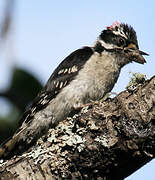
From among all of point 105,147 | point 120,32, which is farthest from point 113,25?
point 105,147

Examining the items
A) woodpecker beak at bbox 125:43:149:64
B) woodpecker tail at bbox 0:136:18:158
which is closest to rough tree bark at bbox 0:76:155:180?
woodpecker tail at bbox 0:136:18:158

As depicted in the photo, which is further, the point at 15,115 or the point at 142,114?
the point at 15,115

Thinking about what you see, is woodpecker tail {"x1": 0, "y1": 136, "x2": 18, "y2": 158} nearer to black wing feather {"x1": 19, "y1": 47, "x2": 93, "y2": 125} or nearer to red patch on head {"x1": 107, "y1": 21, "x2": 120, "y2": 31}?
black wing feather {"x1": 19, "y1": 47, "x2": 93, "y2": 125}

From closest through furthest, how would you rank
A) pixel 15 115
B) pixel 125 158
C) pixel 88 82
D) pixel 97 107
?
1. pixel 125 158
2. pixel 97 107
3. pixel 15 115
4. pixel 88 82

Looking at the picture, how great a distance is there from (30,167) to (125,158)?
715 mm

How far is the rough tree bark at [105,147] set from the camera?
2.50m

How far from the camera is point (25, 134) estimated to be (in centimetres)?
414

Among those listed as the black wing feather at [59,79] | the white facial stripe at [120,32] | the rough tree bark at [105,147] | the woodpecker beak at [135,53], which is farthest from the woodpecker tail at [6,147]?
the white facial stripe at [120,32]

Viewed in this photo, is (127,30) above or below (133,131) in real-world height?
above

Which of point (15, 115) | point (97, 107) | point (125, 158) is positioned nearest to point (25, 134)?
point (15, 115)

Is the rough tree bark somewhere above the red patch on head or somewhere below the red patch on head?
below

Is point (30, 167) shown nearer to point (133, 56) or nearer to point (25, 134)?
point (25, 134)

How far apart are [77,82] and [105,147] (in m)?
1.72

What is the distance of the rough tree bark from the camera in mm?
2504
